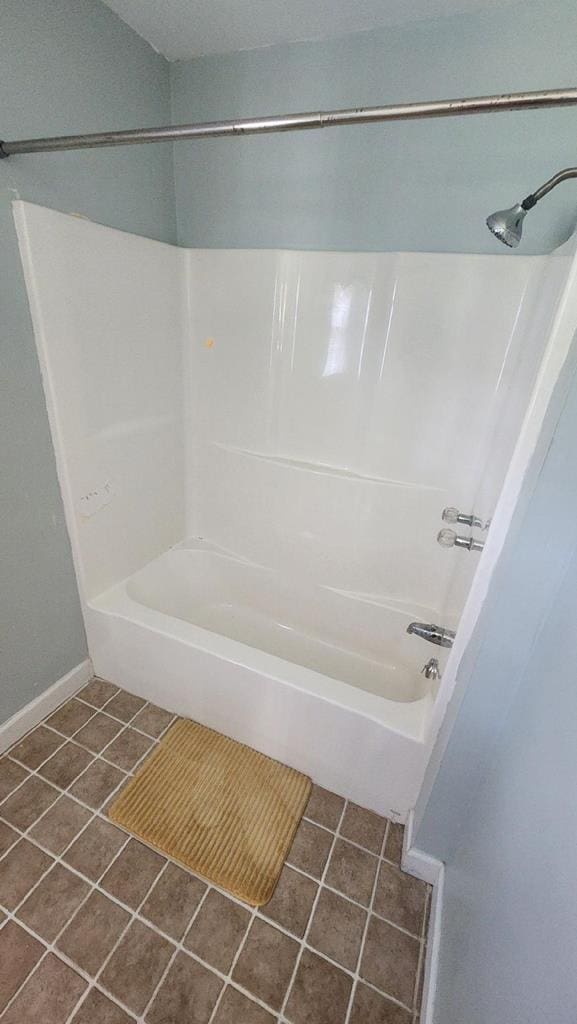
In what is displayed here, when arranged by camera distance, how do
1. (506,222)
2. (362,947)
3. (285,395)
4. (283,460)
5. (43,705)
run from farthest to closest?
(283,460) → (285,395) → (43,705) → (362,947) → (506,222)

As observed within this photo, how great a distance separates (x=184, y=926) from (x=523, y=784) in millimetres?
976

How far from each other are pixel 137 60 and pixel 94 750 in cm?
239

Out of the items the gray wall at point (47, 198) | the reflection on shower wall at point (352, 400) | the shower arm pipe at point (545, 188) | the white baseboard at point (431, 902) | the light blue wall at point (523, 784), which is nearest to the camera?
the light blue wall at point (523, 784)

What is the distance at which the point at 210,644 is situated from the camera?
1417 mm

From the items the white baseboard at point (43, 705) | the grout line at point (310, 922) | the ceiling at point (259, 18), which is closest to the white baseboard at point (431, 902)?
the grout line at point (310, 922)

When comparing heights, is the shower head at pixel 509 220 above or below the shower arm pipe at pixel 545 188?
below

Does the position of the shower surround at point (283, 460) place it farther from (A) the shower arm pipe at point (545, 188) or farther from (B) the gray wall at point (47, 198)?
(A) the shower arm pipe at point (545, 188)

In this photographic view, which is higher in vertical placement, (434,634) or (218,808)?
(434,634)

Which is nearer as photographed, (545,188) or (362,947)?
(545,188)

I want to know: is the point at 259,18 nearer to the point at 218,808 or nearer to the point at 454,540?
the point at 454,540

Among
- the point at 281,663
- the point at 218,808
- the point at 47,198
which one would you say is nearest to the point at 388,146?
the point at 47,198

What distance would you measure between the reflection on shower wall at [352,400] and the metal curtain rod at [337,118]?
2.17 feet

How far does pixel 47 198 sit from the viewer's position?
1.20 meters

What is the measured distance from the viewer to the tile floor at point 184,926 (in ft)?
3.07
